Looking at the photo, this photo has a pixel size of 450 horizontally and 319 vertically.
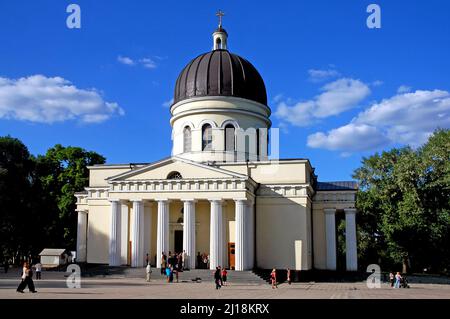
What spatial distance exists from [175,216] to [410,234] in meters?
21.3

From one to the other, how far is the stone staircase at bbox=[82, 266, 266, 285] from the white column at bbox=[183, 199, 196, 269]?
37.2 inches

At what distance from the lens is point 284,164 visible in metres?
37.9

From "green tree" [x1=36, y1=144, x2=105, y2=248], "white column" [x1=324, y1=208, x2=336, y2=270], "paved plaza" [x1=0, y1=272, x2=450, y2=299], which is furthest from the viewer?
"green tree" [x1=36, y1=144, x2=105, y2=248]

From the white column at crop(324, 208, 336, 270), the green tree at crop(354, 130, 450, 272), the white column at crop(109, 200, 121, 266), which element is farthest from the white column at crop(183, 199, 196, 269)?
the green tree at crop(354, 130, 450, 272)

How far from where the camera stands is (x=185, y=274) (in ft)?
107

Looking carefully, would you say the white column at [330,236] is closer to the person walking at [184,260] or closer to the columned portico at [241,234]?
the columned portico at [241,234]

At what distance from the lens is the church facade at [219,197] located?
34.7 meters

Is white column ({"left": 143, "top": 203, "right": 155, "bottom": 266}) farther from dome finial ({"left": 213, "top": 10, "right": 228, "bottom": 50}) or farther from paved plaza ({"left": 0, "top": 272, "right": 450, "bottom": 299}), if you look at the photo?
dome finial ({"left": 213, "top": 10, "right": 228, "bottom": 50})

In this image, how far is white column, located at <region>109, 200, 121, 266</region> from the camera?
117 ft

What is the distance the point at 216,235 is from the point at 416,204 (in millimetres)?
21227

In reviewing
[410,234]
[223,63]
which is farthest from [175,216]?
[410,234]

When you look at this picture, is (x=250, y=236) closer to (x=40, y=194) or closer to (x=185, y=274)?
(x=185, y=274)
